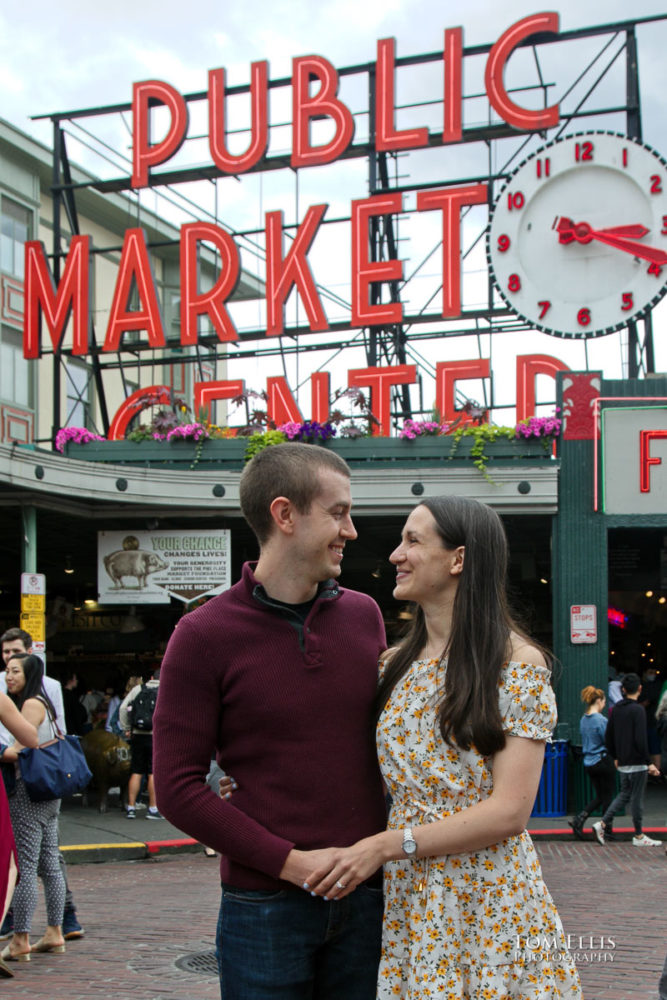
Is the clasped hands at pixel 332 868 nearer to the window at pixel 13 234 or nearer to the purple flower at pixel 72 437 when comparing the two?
the purple flower at pixel 72 437

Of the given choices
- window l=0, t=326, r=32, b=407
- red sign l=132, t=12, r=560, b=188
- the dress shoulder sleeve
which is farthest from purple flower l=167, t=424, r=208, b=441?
the dress shoulder sleeve

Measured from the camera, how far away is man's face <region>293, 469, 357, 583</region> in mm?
3029

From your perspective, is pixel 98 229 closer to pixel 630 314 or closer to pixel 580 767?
pixel 630 314

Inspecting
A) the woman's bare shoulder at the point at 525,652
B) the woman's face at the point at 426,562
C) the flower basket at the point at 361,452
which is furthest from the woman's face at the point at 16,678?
the flower basket at the point at 361,452

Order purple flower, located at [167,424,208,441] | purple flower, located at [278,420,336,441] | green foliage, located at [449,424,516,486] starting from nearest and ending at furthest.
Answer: green foliage, located at [449,424,516,486] < purple flower, located at [278,420,336,441] < purple flower, located at [167,424,208,441]

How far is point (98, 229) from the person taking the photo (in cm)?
3478

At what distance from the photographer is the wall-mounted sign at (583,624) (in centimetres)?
1612

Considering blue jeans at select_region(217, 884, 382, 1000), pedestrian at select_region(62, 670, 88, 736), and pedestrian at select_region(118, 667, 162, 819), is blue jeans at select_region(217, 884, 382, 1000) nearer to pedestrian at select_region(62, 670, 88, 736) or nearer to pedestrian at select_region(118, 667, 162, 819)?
pedestrian at select_region(118, 667, 162, 819)

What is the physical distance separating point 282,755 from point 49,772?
16.3 ft

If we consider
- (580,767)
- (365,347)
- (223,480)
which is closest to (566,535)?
(580,767)

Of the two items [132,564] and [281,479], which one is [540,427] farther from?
[281,479]

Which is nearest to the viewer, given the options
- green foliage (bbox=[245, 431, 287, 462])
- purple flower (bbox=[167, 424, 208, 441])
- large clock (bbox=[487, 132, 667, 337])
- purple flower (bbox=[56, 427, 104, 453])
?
green foliage (bbox=[245, 431, 287, 462])

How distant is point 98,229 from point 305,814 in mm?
33921

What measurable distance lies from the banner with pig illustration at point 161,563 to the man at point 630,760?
5.75m
